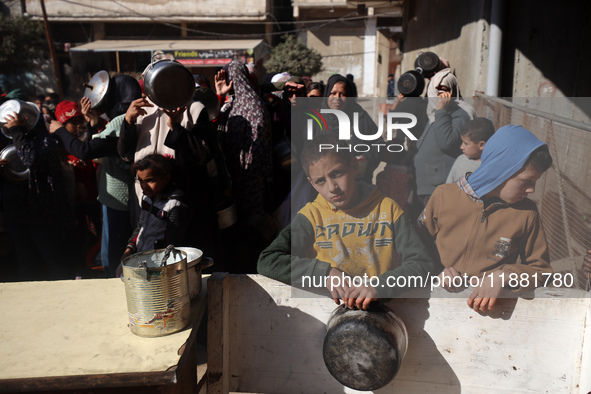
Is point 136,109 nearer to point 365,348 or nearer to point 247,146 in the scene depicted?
point 247,146

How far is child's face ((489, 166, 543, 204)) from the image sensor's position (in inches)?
62.4

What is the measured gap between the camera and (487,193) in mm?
1629

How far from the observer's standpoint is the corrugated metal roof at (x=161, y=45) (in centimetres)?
1853

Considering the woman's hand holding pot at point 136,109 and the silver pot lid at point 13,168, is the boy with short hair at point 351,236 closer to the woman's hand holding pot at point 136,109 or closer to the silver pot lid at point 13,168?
the woman's hand holding pot at point 136,109

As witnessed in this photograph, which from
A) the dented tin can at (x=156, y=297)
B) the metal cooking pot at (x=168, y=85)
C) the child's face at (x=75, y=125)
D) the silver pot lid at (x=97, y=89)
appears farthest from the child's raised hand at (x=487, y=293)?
the child's face at (x=75, y=125)

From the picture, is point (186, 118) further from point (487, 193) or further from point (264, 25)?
point (264, 25)

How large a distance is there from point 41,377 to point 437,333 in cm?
145

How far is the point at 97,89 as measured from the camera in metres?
3.14

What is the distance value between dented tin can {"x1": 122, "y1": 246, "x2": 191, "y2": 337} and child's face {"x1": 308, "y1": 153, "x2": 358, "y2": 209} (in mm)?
624

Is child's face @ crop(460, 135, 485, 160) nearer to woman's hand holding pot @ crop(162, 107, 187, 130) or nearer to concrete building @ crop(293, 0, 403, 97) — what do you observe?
woman's hand holding pot @ crop(162, 107, 187, 130)

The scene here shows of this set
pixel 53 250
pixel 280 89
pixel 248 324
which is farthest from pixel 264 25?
pixel 248 324

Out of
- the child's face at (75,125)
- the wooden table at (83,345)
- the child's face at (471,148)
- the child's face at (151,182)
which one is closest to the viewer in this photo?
the wooden table at (83,345)

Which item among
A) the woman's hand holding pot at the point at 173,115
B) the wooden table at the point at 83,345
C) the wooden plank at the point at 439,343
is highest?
the woman's hand holding pot at the point at 173,115

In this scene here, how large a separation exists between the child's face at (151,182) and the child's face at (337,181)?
1031 millimetres
